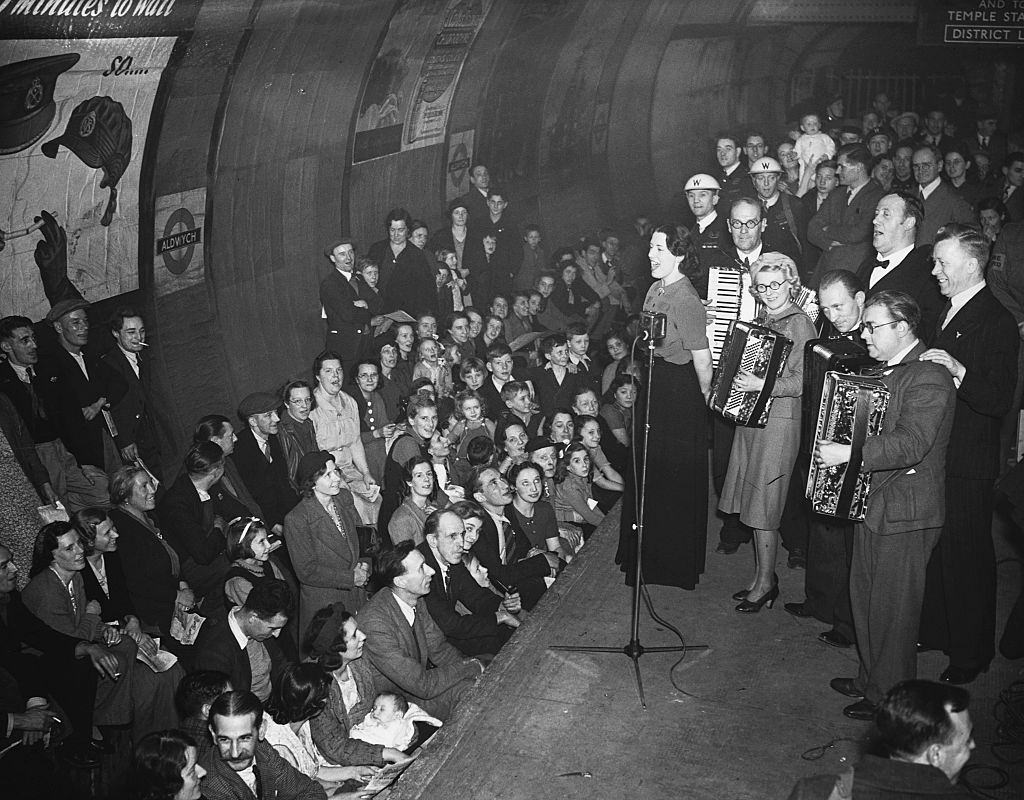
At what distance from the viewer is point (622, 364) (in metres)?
10.2

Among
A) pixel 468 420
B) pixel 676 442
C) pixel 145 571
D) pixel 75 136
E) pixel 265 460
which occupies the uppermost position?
pixel 75 136

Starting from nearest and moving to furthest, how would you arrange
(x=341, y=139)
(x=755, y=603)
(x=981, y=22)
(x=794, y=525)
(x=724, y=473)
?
(x=755, y=603) → (x=794, y=525) → (x=724, y=473) → (x=341, y=139) → (x=981, y=22)

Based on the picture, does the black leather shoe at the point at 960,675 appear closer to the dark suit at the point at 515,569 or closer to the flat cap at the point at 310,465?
the dark suit at the point at 515,569

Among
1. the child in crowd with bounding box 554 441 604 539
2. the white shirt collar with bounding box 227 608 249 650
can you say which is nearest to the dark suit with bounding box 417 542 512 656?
the white shirt collar with bounding box 227 608 249 650

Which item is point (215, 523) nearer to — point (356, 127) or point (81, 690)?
point (81, 690)

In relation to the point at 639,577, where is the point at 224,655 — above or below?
below

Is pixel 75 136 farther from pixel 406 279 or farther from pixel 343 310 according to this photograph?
pixel 406 279

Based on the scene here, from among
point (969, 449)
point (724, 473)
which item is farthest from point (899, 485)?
point (724, 473)

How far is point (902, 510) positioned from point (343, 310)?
245 inches

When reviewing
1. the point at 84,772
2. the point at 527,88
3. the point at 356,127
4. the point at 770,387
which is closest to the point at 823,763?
the point at 770,387

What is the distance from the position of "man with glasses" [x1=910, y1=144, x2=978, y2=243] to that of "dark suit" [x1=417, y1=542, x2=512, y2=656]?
4.72 m

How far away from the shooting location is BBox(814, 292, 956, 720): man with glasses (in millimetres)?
4711

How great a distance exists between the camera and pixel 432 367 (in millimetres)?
9438

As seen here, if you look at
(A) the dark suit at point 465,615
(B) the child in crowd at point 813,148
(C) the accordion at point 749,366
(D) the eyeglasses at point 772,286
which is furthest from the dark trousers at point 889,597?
(B) the child in crowd at point 813,148
